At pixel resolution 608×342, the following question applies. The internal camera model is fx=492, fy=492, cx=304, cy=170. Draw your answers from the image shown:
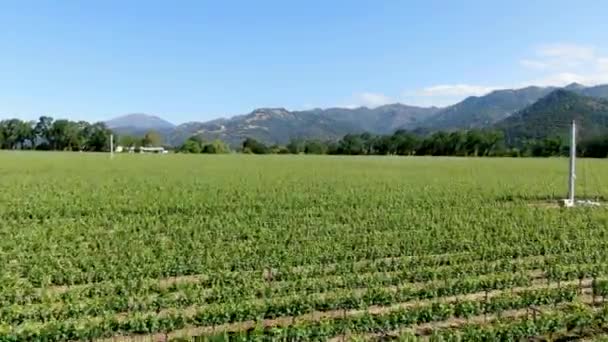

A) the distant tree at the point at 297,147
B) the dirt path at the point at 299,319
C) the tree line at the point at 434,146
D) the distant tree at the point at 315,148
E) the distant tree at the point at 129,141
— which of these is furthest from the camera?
the distant tree at the point at 129,141

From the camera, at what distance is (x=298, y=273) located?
10312mm

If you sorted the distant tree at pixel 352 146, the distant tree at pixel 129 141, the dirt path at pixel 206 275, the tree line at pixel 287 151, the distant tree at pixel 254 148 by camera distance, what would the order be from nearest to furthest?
the dirt path at pixel 206 275, the tree line at pixel 287 151, the distant tree at pixel 352 146, the distant tree at pixel 254 148, the distant tree at pixel 129 141

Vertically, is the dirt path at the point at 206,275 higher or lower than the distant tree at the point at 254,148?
lower

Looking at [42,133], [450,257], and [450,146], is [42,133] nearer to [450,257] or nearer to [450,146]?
[450,146]

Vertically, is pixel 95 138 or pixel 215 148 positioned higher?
pixel 95 138

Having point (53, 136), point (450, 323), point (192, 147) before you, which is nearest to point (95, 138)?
point (53, 136)

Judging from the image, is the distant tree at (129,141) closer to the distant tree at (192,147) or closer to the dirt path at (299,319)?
the distant tree at (192,147)

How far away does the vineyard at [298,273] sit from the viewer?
7.14 meters

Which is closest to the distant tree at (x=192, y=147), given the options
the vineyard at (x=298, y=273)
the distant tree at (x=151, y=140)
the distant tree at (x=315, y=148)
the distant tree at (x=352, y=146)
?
the distant tree at (x=151, y=140)

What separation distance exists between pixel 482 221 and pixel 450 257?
20.6ft

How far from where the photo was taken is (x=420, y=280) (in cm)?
988

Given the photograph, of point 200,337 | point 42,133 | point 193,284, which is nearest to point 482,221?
point 193,284

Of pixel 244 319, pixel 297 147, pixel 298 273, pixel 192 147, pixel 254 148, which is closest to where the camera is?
pixel 244 319

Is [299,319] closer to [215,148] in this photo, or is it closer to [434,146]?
[434,146]
